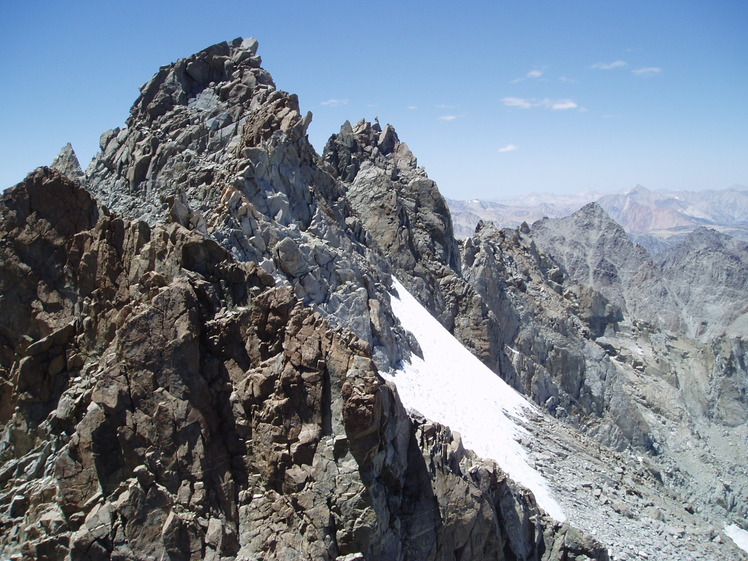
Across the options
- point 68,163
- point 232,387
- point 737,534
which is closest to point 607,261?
point 737,534

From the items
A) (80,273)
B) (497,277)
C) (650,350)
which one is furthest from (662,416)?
(80,273)

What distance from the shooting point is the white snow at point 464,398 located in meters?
30.0

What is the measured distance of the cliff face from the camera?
15.3 metres

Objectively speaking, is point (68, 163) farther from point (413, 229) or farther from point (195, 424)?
point (413, 229)

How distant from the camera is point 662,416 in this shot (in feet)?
274

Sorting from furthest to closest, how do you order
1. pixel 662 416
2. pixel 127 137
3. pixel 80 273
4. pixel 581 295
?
pixel 581 295 → pixel 662 416 → pixel 127 137 → pixel 80 273

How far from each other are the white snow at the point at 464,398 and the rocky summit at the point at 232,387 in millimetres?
582

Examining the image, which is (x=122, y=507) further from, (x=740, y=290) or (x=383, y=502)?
(x=740, y=290)

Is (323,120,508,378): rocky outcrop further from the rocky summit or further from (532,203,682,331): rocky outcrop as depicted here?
(532,203,682,331): rocky outcrop

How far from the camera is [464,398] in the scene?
113 ft

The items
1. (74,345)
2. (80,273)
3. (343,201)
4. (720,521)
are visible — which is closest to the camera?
(74,345)

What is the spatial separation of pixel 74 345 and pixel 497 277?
5361 centimetres

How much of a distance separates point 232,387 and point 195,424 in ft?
4.99

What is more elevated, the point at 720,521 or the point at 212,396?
the point at 212,396
